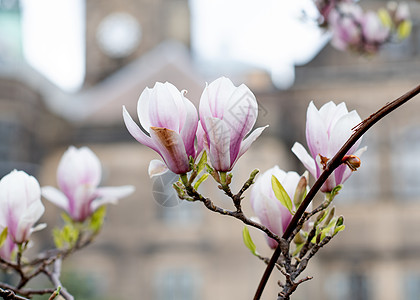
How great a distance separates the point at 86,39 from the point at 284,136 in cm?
710

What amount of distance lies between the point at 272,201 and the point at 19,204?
0.80 ft

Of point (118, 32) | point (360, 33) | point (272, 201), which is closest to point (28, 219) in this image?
point (272, 201)

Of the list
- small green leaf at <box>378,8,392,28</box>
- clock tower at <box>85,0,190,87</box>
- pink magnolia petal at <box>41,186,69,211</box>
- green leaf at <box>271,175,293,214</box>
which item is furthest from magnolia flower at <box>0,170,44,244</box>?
clock tower at <box>85,0,190,87</box>

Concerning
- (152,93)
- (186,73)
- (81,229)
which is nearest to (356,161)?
(152,93)

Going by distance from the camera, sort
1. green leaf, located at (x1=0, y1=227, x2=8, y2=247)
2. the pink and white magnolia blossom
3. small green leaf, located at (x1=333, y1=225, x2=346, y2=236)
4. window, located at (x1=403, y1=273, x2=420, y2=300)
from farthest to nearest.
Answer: window, located at (x1=403, y1=273, x2=420, y2=300) < the pink and white magnolia blossom < green leaf, located at (x1=0, y1=227, x2=8, y2=247) < small green leaf, located at (x1=333, y1=225, x2=346, y2=236)

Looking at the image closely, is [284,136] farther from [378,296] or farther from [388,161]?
[378,296]

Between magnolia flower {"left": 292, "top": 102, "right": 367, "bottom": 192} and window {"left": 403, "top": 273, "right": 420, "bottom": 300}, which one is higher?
magnolia flower {"left": 292, "top": 102, "right": 367, "bottom": 192}

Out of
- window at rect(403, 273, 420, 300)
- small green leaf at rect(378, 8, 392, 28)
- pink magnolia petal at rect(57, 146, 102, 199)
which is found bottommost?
window at rect(403, 273, 420, 300)

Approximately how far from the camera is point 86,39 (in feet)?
46.9

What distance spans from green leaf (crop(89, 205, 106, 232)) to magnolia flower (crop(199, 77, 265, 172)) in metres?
0.34

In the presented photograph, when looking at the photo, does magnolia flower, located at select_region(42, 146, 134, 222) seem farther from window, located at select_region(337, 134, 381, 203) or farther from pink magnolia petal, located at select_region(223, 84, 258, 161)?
window, located at select_region(337, 134, 381, 203)

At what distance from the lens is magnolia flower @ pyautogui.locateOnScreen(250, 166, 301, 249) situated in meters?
0.51

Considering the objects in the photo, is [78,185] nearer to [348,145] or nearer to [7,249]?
[7,249]

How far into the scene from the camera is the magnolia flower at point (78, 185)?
71 cm
